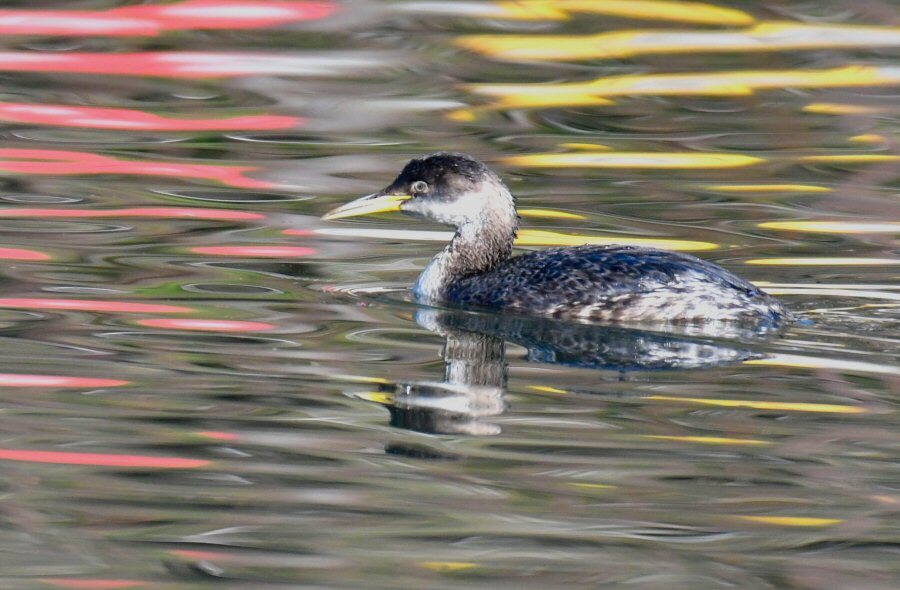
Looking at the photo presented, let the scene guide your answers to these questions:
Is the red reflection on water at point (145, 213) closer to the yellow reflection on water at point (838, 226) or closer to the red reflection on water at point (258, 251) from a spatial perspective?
the red reflection on water at point (258, 251)

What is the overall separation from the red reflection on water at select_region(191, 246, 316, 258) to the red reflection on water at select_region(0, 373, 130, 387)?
311 cm

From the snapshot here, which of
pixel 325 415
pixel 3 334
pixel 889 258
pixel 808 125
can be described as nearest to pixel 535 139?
pixel 808 125

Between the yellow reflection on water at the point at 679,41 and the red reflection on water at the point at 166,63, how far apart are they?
5.54ft

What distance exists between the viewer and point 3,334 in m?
8.29

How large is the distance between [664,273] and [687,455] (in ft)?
7.83

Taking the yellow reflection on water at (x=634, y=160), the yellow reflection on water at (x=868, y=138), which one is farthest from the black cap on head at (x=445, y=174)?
the yellow reflection on water at (x=868, y=138)

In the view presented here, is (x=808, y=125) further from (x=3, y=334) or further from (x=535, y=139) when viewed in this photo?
(x=3, y=334)

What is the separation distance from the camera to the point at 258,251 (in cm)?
1070

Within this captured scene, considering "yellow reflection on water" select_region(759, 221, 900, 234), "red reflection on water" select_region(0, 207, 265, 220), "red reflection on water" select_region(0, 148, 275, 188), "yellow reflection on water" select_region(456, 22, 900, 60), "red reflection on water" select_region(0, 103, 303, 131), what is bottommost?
"red reflection on water" select_region(0, 207, 265, 220)

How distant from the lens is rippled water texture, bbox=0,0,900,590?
566 centimetres

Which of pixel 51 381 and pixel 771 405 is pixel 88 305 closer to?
pixel 51 381

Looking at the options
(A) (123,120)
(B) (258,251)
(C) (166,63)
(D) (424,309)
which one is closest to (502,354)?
(D) (424,309)

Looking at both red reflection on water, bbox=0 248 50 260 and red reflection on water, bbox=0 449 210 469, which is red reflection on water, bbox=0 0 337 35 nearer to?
red reflection on water, bbox=0 248 50 260

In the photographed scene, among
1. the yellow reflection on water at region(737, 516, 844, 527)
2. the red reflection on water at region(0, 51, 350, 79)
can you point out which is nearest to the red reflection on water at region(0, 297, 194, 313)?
the yellow reflection on water at region(737, 516, 844, 527)
